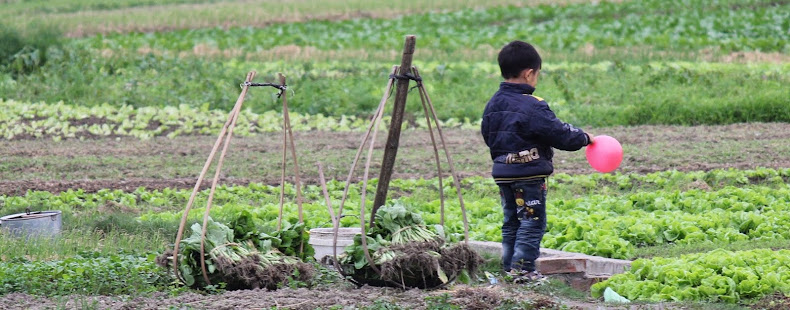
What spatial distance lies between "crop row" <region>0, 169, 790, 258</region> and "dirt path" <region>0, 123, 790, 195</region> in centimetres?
87

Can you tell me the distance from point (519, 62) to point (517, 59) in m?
0.02

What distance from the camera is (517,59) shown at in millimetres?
7066

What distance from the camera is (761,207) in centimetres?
1031

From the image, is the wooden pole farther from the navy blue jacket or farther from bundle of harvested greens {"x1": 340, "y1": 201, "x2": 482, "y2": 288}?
the navy blue jacket

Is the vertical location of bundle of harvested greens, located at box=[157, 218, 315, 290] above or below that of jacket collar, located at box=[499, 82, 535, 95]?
below

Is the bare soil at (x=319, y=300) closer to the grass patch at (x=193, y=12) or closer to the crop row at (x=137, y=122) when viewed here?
the crop row at (x=137, y=122)

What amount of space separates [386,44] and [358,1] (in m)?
9.83

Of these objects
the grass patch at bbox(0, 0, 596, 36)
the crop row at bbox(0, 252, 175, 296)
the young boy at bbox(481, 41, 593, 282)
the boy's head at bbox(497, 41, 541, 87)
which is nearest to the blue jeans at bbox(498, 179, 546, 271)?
the young boy at bbox(481, 41, 593, 282)

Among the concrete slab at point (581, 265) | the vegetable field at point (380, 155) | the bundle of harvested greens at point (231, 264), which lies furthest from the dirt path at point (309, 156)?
the bundle of harvested greens at point (231, 264)

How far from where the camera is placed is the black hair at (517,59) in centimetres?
706

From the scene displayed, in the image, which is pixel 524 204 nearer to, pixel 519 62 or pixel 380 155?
pixel 519 62

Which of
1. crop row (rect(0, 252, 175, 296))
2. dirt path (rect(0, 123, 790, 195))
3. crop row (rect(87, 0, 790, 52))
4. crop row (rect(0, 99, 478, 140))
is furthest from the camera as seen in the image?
crop row (rect(87, 0, 790, 52))

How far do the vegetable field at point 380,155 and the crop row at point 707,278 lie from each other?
0.02m

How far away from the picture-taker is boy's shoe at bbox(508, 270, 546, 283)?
23.1 feet
